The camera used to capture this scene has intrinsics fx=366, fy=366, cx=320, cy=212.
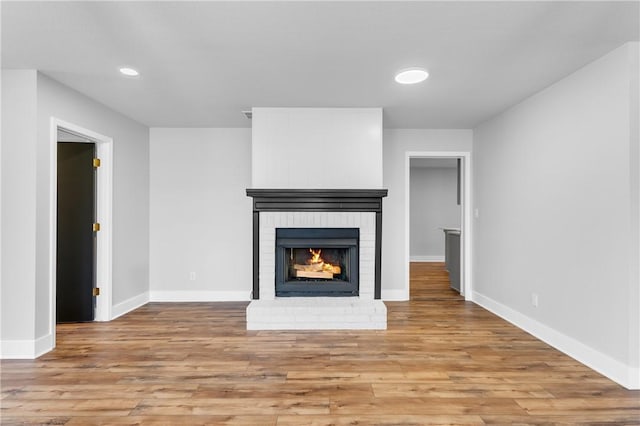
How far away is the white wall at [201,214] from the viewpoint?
483 cm

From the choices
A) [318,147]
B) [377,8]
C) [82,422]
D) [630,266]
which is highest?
[377,8]

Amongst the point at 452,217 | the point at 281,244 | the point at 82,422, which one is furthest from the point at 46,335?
the point at 452,217

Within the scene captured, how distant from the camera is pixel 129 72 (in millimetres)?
2961

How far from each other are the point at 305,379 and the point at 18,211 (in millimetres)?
2598

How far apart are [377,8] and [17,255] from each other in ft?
10.5

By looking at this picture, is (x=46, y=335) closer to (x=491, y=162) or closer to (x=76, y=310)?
(x=76, y=310)

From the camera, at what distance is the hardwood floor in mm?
2053

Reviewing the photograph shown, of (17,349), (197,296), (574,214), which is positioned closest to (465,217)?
(574,214)

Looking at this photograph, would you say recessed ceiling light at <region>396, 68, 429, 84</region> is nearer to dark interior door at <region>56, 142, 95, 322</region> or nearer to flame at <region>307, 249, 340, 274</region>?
flame at <region>307, 249, 340, 274</region>

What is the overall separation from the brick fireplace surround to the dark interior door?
5.69 ft

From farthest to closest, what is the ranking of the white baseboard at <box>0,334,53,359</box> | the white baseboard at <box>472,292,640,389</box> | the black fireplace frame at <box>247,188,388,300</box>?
the black fireplace frame at <box>247,188,388,300</box>
the white baseboard at <box>0,334,53,359</box>
the white baseboard at <box>472,292,640,389</box>

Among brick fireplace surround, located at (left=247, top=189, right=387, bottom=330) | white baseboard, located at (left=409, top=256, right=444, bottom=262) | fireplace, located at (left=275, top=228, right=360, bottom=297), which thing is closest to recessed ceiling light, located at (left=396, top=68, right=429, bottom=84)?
brick fireplace surround, located at (left=247, top=189, right=387, bottom=330)

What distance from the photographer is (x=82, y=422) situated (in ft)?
6.48

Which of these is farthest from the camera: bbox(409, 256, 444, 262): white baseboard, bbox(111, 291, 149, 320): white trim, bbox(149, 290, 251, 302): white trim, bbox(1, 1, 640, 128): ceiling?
bbox(409, 256, 444, 262): white baseboard
